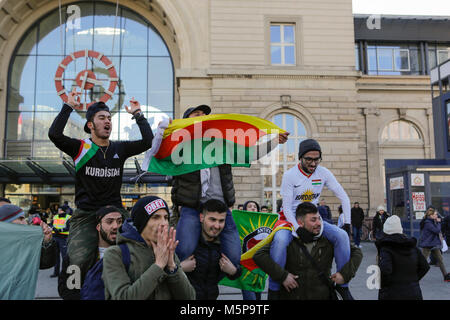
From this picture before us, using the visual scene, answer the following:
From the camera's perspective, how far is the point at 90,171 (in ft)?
14.2

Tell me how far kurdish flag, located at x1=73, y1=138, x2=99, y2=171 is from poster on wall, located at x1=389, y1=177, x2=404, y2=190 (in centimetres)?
1684

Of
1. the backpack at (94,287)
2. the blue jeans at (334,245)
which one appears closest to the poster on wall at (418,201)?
the blue jeans at (334,245)

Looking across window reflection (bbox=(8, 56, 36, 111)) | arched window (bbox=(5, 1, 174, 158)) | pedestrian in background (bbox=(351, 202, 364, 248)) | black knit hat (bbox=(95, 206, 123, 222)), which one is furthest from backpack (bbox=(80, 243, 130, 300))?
window reflection (bbox=(8, 56, 36, 111))

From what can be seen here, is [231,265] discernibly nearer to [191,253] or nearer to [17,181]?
[191,253]

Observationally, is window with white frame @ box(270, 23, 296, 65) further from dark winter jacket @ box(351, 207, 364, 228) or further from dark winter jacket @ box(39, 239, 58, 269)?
dark winter jacket @ box(39, 239, 58, 269)

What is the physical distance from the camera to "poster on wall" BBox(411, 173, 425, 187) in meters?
17.9

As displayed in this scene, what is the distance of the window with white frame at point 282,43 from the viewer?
23047 millimetres

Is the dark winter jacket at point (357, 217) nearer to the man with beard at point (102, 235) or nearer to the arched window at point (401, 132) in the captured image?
the arched window at point (401, 132)

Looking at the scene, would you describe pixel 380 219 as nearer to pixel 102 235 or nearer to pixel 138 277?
pixel 102 235

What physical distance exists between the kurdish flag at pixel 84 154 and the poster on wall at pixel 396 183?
55.2 ft

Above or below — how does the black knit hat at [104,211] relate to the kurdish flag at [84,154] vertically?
below

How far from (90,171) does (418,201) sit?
16785mm

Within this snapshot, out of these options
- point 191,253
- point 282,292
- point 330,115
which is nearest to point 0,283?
point 191,253
